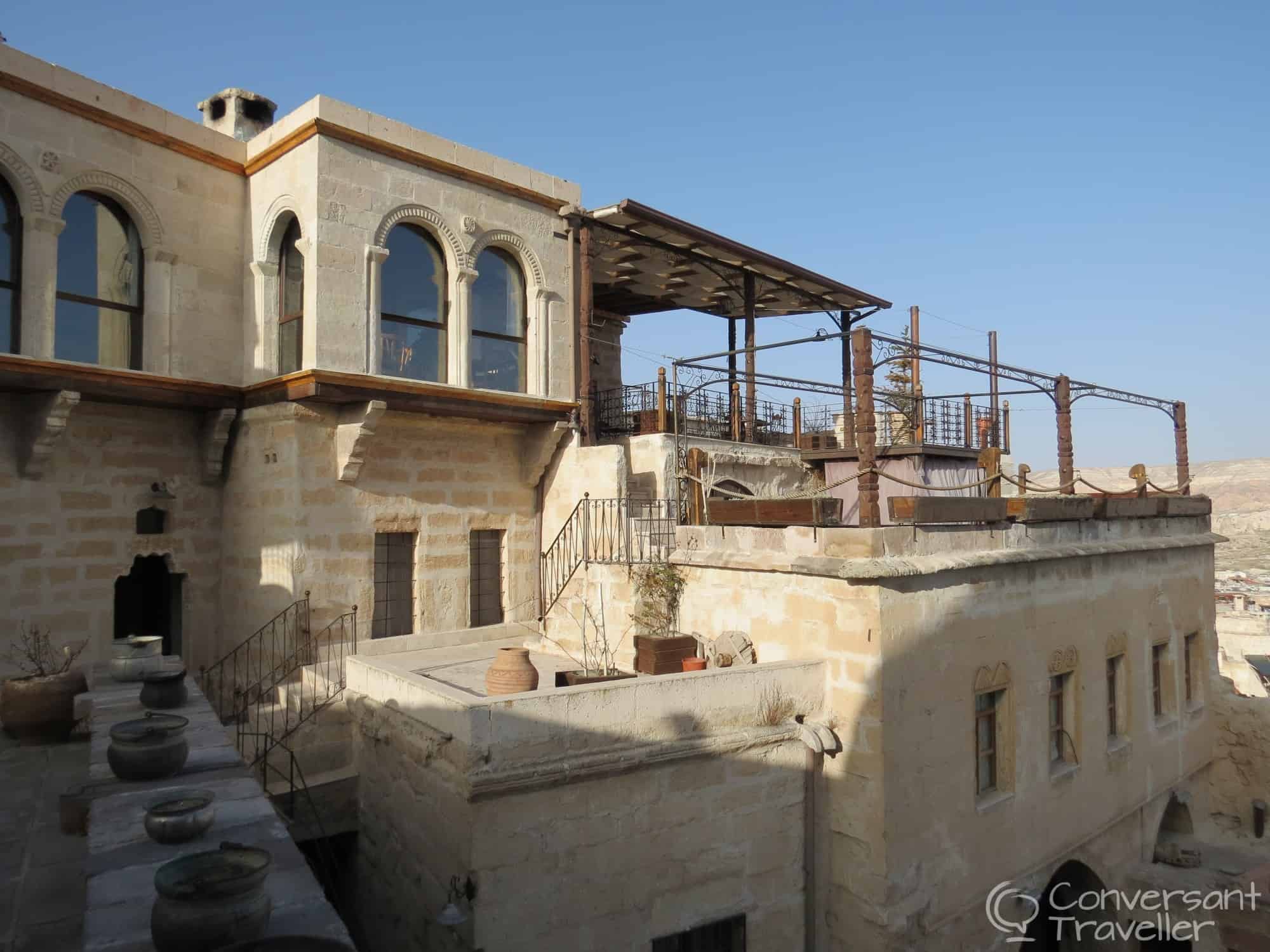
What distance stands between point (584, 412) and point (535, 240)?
2877 mm

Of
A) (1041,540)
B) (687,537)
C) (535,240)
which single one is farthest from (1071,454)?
(535,240)

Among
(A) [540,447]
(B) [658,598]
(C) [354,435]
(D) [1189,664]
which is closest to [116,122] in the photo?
(C) [354,435]

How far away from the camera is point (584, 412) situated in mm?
13617

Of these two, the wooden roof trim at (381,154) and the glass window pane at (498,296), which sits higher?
the wooden roof trim at (381,154)

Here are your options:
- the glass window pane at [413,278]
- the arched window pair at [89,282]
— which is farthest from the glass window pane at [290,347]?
the arched window pair at [89,282]

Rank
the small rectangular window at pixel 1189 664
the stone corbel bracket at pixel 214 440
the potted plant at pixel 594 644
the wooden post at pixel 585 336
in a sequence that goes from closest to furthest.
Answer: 1. the stone corbel bracket at pixel 214 440
2. the potted plant at pixel 594 644
3. the wooden post at pixel 585 336
4. the small rectangular window at pixel 1189 664

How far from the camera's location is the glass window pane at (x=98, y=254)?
10.5 metres

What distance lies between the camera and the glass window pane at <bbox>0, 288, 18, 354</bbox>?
387 inches

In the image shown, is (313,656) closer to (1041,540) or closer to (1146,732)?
(1041,540)

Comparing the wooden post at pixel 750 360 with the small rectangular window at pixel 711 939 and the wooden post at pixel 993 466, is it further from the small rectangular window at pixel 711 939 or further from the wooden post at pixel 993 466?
the small rectangular window at pixel 711 939

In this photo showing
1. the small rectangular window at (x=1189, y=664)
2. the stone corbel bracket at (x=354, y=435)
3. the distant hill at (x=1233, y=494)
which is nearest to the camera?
the stone corbel bracket at (x=354, y=435)

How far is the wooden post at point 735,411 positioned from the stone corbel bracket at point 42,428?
424 inches

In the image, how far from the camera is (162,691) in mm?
8000

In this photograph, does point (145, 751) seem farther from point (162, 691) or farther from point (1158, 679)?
point (1158, 679)
